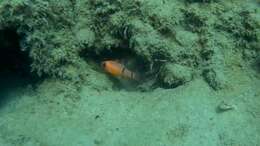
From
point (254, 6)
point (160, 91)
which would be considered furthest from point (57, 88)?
point (254, 6)

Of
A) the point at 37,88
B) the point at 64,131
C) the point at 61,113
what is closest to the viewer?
the point at 64,131

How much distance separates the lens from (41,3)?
10.7 ft

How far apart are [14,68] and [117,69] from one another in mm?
1374

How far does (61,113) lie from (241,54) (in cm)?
200

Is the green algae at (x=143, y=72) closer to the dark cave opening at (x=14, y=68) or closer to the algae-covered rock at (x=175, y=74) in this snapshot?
the algae-covered rock at (x=175, y=74)

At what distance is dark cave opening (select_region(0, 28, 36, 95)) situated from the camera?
3.86 metres

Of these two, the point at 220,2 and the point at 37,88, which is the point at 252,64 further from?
the point at 37,88

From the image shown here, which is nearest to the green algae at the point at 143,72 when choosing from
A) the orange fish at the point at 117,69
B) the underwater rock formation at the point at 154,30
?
the underwater rock formation at the point at 154,30

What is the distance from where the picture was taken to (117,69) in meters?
3.88

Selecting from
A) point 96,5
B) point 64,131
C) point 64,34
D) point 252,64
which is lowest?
point 64,131

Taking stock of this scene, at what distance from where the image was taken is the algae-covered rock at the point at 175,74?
339cm

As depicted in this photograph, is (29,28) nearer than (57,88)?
Yes

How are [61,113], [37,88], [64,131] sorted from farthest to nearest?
1. [37,88]
2. [61,113]
3. [64,131]

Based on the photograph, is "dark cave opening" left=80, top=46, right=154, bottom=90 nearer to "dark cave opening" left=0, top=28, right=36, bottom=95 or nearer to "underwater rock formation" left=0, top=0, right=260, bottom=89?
"underwater rock formation" left=0, top=0, right=260, bottom=89
